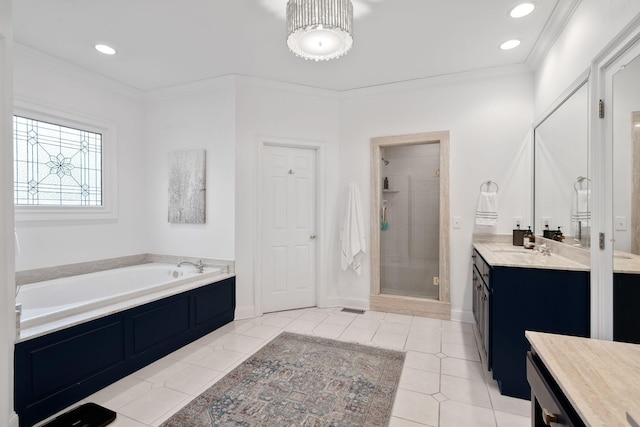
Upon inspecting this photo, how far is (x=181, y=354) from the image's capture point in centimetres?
272

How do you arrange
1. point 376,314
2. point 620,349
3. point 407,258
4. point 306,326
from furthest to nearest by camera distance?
point 407,258 → point 376,314 → point 306,326 → point 620,349

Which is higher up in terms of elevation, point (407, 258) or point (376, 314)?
point (407, 258)

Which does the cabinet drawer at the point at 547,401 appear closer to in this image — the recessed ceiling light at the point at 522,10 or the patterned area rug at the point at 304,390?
the patterned area rug at the point at 304,390

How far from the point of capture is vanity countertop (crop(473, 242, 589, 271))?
198 centimetres

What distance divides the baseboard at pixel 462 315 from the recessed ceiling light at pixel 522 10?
9.28 feet

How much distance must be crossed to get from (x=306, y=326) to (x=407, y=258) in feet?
5.57

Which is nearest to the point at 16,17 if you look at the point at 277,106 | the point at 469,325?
the point at 277,106

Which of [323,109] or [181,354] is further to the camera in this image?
[323,109]

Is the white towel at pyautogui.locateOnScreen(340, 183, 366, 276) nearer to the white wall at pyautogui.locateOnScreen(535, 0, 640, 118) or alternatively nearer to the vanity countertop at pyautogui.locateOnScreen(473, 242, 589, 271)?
the vanity countertop at pyautogui.locateOnScreen(473, 242, 589, 271)

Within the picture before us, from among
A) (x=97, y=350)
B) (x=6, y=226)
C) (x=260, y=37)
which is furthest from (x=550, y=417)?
(x=260, y=37)

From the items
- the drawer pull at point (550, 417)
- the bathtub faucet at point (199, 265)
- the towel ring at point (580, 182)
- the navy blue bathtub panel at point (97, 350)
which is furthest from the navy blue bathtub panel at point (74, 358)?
the towel ring at point (580, 182)

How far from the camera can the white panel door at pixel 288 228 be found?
3.75m

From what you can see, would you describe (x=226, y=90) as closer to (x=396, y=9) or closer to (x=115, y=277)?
(x=396, y=9)

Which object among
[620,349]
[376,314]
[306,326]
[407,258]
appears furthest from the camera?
[407,258]
